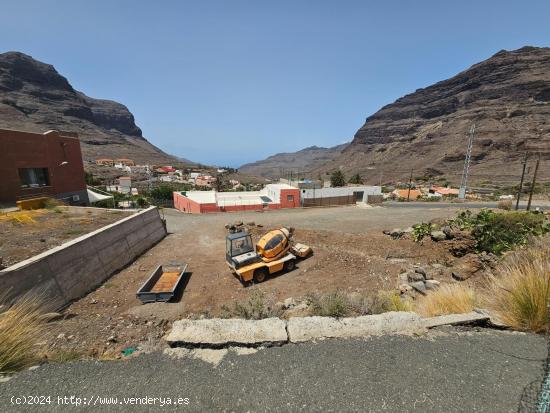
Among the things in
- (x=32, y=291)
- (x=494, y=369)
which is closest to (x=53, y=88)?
(x=32, y=291)

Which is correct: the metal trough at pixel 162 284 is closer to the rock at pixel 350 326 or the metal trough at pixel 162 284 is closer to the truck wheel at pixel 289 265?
the truck wheel at pixel 289 265

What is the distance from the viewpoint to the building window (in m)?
22.6

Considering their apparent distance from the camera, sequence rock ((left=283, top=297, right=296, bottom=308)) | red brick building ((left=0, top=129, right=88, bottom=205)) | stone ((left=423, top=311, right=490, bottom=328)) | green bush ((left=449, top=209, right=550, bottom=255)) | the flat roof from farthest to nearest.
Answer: the flat roof, red brick building ((left=0, top=129, right=88, bottom=205)), green bush ((left=449, top=209, right=550, bottom=255)), rock ((left=283, top=297, right=296, bottom=308)), stone ((left=423, top=311, right=490, bottom=328))

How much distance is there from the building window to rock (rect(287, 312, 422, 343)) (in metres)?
29.9

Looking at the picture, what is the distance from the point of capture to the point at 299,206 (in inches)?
1506

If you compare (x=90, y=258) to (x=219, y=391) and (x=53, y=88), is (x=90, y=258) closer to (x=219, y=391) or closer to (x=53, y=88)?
(x=219, y=391)

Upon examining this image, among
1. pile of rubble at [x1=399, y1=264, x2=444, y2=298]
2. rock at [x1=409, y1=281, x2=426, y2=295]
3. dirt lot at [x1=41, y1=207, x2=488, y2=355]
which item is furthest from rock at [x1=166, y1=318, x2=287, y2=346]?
rock at [x1=409, y1=281, x2=426, y2=295]

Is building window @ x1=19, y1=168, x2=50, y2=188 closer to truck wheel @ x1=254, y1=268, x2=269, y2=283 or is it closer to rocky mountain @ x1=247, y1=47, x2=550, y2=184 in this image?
truck wheel @ x1=254, y1=268, x2=269, y2=283

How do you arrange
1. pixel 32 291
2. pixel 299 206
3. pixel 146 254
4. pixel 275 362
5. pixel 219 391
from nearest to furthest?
pixel 219 391 → pixel 275 362 → pixel 32 291 → pixel 146 254 → pixel 299 206

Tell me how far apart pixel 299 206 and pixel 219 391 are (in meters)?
35.7

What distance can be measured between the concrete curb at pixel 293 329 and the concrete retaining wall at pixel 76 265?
8626 mm

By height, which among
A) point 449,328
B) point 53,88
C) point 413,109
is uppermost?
point 53,88

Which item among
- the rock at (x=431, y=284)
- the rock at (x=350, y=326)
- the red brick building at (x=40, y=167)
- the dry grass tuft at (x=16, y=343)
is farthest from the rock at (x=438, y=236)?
the red brick building at (x=40, y=167)

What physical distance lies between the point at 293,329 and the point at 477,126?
15253cm
